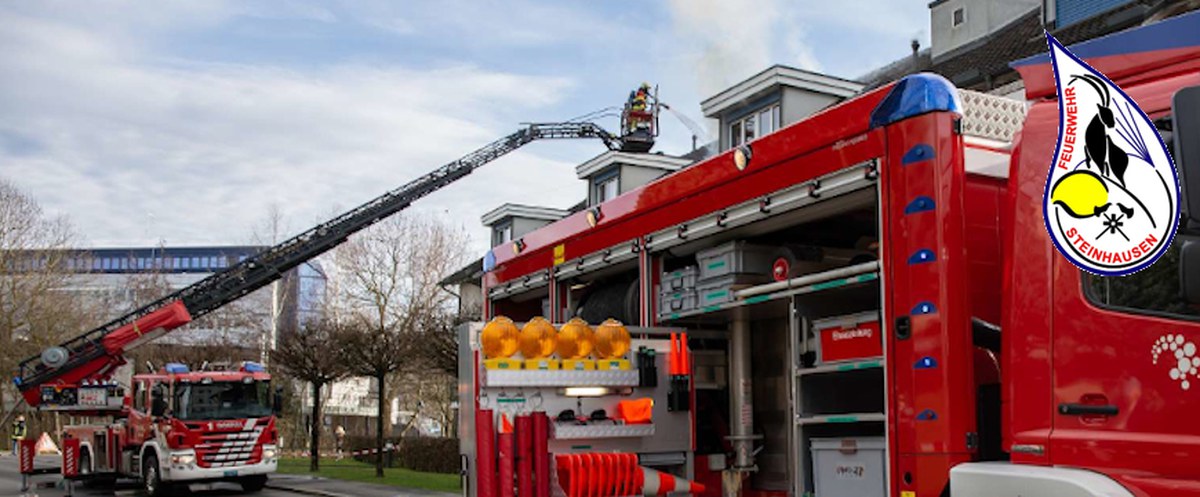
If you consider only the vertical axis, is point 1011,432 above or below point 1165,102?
below

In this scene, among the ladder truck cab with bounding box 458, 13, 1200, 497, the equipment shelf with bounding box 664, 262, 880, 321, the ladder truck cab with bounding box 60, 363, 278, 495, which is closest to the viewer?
the ladder truck cab with bounding box 458, 13, 1200, 497

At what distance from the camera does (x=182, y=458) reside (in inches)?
783

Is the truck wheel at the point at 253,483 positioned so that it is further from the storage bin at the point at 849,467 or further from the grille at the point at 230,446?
the storage bin at the point at 849,467

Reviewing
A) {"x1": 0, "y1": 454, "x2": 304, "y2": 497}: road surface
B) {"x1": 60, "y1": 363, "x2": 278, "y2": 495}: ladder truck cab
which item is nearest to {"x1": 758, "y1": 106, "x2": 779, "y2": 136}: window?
{"x1": 60, "y1": 363, "x2": 278, "y2": 495}: ladder truck cab

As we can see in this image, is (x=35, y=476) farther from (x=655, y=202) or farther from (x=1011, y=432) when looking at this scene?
(x=1011, y=432)

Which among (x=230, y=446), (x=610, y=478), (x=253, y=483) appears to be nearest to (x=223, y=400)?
(x=230, y=446)

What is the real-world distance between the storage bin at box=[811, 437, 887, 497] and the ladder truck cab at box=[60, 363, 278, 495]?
54.6 ft

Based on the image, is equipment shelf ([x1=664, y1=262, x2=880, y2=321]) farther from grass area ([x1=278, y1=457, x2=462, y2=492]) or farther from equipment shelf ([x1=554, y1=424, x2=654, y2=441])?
grass area ([x1=278, y1=457, x2=462, y2=492])

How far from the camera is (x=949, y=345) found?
185 inches

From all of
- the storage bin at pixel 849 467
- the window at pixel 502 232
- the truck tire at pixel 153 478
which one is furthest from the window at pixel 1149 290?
the window at pixel 502 232

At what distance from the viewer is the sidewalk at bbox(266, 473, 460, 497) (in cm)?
2062

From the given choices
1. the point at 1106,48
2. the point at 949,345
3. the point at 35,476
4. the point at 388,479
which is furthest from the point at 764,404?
the point at 35,476

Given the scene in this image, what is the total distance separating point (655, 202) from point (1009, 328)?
9.82 ft

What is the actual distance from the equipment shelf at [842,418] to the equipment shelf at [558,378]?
1.31 meters
